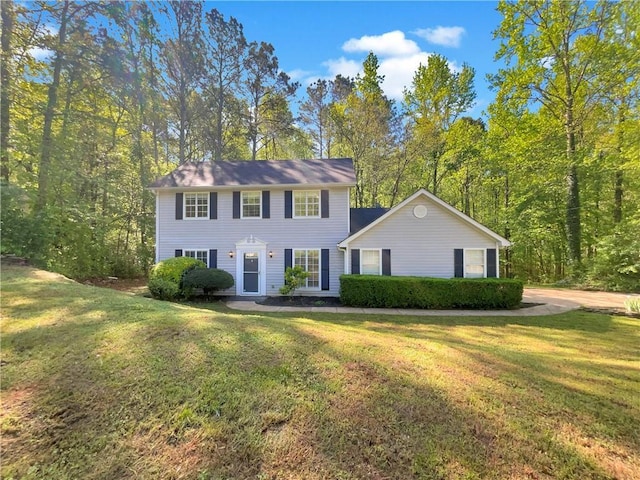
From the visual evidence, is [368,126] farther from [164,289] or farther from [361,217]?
[164,289]

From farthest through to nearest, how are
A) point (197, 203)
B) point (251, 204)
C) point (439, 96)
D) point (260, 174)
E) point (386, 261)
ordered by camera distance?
point (439, 96), point (260, 174), point (197, 203), point (251, 204), point (386, 261)

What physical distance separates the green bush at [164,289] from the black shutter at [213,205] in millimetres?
3412

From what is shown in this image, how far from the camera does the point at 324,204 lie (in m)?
13.0

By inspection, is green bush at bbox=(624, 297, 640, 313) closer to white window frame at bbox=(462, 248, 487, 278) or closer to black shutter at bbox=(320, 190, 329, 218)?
white window frame at bbox=(462, 248, 487, 278)

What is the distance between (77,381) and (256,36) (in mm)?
22322

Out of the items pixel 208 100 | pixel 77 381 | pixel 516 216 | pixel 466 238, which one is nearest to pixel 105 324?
pixel 77 381

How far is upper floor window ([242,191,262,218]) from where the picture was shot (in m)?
13.3

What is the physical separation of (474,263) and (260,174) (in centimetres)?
984

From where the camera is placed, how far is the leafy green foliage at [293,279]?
11.9 m

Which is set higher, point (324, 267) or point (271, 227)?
point (271, 227)

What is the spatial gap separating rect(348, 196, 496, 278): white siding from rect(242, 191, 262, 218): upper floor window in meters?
4.50

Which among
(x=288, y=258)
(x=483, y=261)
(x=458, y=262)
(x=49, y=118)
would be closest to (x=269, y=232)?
(x=288, y=258)

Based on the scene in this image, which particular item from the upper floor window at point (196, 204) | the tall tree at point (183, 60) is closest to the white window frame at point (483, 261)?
the upper floor window at point (196, 204)

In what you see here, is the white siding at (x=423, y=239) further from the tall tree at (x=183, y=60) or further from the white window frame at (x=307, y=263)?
the tall tree at (x=183, y=60)
